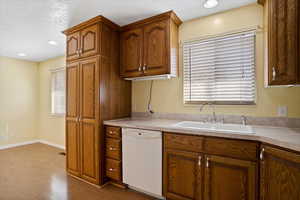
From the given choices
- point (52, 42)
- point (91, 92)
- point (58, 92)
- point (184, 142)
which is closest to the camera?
point (184, 142)

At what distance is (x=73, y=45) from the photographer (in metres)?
2.55

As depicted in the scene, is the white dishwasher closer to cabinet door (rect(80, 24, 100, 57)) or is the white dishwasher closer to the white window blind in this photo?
cabinet door (rect(80, 24, 100, 57))

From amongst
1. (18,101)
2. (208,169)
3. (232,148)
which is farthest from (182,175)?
(18,101)

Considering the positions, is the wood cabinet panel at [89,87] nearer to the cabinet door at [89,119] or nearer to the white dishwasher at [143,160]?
the cabinet door at [89,119]

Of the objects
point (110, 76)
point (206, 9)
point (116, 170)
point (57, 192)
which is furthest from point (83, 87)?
point (206, 9)

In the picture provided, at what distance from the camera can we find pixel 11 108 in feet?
13.4

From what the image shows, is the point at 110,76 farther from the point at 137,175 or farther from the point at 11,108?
the point at 11,108

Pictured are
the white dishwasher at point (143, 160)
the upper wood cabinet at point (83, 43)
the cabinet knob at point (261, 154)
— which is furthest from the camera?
the upper wood cabinet at point (83, 43)

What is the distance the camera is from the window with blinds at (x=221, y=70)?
6.33ft

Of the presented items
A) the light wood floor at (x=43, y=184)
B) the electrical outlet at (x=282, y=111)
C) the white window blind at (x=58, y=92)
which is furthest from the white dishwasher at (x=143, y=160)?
the white window blind at (x=58, y=92)

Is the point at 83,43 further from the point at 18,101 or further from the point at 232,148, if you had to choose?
the point at 18,101

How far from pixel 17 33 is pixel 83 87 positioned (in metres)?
1.61

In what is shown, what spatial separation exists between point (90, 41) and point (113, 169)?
1.89m

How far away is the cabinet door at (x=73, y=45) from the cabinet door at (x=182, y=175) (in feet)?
6.74
